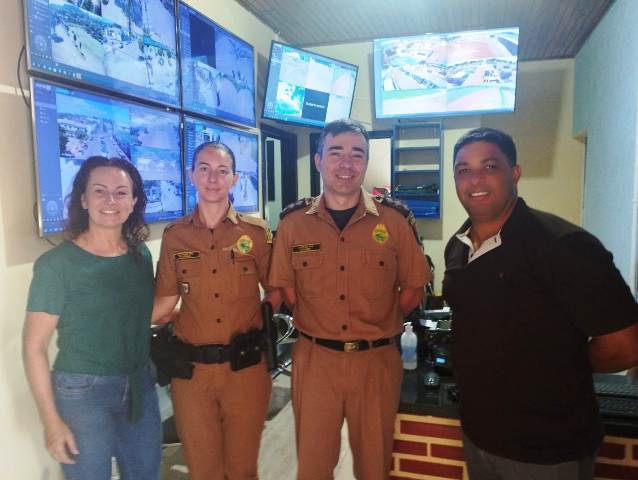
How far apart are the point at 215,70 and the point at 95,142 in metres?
1.37

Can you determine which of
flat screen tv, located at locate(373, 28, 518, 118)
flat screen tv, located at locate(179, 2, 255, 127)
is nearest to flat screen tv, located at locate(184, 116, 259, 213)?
flat screen tv, located at locate(179, 2, 255, 127)

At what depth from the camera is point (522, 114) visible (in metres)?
5.75

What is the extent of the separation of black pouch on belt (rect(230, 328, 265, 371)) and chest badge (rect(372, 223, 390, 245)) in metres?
0.60

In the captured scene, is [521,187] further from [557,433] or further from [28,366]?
[28,366]

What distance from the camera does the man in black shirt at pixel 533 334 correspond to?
113cm

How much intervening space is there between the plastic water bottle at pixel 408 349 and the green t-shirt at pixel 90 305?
1104 millimetres

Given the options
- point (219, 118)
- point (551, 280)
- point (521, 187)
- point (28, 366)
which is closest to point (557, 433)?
point (551, 280)

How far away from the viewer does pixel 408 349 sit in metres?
2.08

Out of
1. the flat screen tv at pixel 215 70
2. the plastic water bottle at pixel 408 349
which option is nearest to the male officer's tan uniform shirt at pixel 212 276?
the plastic water bottle at pixel 408 349

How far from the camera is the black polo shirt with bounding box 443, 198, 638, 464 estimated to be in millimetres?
1124

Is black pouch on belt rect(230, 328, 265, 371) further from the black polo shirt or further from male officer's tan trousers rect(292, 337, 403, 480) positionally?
the black polo shirt

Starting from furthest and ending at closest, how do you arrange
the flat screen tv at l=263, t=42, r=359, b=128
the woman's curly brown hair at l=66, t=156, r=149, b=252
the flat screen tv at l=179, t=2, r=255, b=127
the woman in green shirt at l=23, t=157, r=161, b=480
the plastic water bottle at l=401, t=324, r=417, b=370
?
the flat screen tv at l=263, t=42, r=359, b=128 → the flat screen tv at l=179, t=2, r=255, b=127 → the plastic water bottle at l=401, t=324, r=417, b=370 → the woman's curly brown hair at l=66, t=156, r=149, b=252 → the woman in green shirt at l=23, t=157, r=161, b=480

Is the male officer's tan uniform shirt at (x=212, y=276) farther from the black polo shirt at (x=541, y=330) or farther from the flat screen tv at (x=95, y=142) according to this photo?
the black polo shirt at (x=541, y=330)

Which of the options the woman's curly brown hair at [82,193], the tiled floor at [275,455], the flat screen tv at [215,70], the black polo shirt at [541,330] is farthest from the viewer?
the flat screen tv at [215,70]
